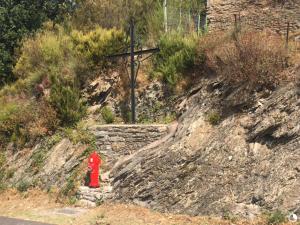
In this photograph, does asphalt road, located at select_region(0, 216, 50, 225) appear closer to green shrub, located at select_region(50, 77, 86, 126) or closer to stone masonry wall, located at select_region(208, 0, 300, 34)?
green shrub, located at select_region(50, 77, 86, 126)

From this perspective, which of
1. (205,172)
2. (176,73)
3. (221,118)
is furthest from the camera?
(176,73)

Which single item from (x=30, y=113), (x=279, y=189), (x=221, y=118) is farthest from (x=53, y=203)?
(x=279, y=189)

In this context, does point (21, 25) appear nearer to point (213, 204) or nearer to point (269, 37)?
point (269, 37)

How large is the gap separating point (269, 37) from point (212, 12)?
2.77 m

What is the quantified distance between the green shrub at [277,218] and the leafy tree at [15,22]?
48.3 feet

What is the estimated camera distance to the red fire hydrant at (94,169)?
1163 centimetres

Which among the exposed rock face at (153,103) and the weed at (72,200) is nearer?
the weed at (72,200)

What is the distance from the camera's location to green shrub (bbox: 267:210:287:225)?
796 cm

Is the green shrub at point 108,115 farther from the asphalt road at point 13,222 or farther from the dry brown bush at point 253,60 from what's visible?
the asphalt road at point 13,222

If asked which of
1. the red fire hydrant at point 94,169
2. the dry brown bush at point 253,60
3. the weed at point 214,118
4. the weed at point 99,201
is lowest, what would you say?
the weed at point 99,201

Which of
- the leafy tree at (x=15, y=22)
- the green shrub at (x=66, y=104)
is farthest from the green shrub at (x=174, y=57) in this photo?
the leafy tree at (x=15, y=22)

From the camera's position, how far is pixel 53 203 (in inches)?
468

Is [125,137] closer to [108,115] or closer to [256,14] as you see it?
[108,115]

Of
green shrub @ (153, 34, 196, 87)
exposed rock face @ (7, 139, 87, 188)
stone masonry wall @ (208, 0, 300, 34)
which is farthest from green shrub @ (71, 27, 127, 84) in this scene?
stone masonry wall @ (208, 0, 300, 34)
